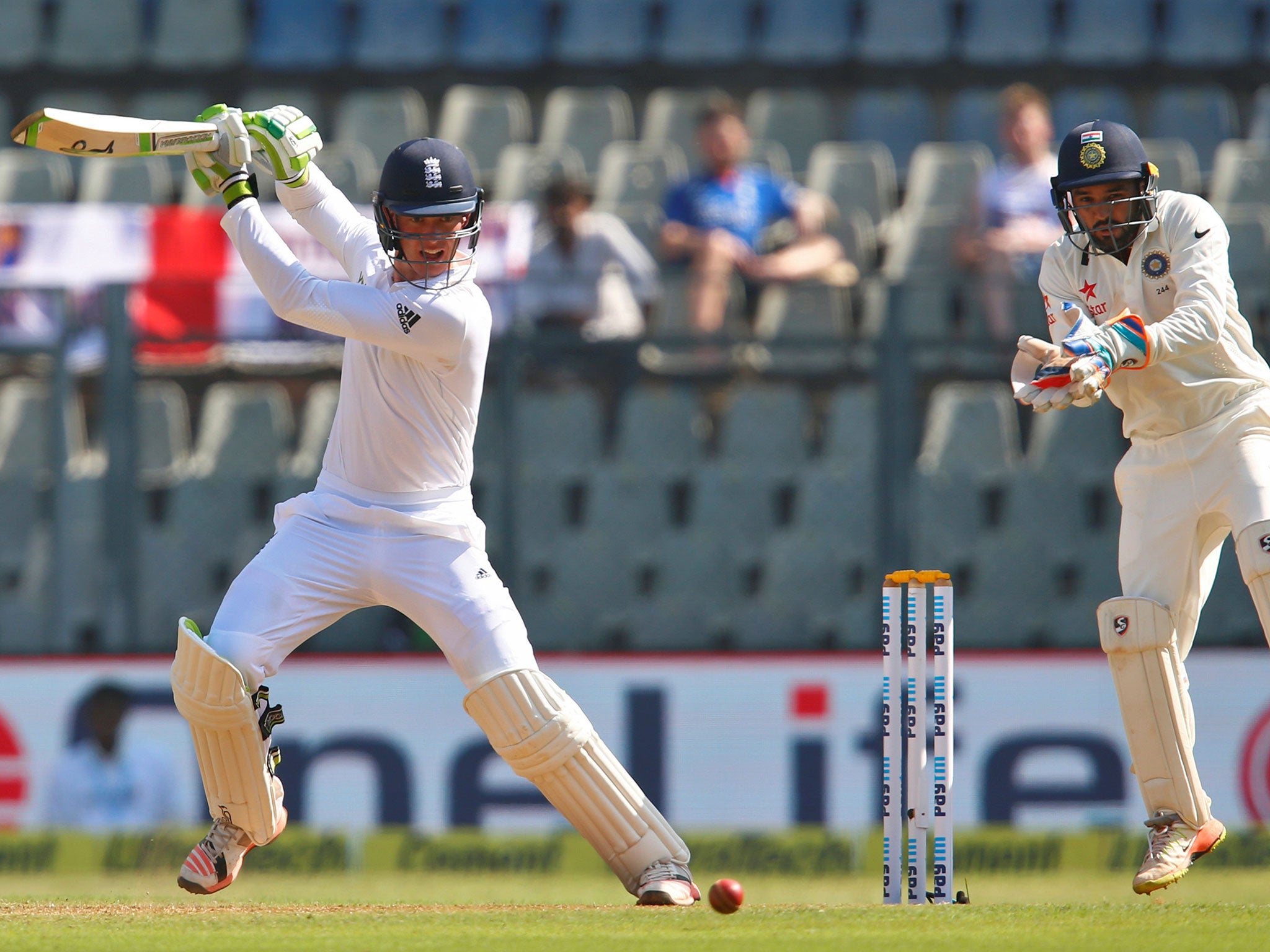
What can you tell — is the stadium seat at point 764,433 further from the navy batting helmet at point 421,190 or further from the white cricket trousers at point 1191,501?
the navy batting helmet at point 421,190

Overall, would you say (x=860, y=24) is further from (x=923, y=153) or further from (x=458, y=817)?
(x=458, y=817)

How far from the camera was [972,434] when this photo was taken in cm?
766

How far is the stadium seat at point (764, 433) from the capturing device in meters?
7.57

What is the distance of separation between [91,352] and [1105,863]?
15.1ft

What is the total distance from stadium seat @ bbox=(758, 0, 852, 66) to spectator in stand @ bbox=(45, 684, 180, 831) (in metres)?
5.29

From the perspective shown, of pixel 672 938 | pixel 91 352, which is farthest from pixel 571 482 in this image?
pixel 672 938

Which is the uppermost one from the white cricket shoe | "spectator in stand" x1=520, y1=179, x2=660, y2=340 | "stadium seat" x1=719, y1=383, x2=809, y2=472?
"spectator in stand" x1=520, y1=179, x2=660, y2=340

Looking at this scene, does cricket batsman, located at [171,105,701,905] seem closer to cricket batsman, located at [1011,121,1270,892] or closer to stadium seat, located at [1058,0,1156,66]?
cricket batsman, located at [1011,121,1270,892]

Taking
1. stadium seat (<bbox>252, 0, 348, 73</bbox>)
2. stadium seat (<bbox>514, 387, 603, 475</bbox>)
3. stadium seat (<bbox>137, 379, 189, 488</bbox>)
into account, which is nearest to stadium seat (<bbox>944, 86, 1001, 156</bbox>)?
stadium seat (<bbox>514, 387, 603, 475</bbox>)

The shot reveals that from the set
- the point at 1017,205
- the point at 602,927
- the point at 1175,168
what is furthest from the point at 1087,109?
the point at 602,927

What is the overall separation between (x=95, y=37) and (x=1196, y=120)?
6.16m

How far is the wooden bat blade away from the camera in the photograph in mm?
4457

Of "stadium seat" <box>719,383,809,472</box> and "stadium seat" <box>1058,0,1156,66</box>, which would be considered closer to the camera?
"stadium seat" <box>719,383,809,472</box>

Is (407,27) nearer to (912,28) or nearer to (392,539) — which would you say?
(912,28)
